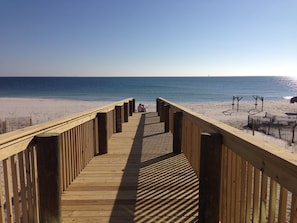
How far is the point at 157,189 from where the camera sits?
3.46m

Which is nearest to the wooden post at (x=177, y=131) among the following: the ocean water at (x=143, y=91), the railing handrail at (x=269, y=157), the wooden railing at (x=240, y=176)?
the wooden railing at (x=240, y=176)

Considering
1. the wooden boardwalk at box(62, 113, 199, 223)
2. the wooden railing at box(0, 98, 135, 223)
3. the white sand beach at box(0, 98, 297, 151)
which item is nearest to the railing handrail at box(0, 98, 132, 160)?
the wooden railing at box(0, 98, 135, 223)

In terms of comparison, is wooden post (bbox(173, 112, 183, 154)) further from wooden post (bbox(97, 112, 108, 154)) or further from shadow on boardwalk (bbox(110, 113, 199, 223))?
wooden post (bbox(97, 112, 108, 154))

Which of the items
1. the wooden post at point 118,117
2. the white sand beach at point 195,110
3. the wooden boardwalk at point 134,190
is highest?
the wooden post at point 118,117

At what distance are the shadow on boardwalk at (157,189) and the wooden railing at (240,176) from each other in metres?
0.44

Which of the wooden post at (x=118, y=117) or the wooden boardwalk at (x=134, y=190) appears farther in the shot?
the wooden post at (x=118, y=117)

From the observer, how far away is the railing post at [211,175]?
2346 millimetres

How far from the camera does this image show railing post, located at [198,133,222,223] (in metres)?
2.35

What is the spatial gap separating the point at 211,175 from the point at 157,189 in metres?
1.27

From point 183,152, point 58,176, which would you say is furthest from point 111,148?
point 58,176

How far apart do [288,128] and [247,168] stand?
16671mm

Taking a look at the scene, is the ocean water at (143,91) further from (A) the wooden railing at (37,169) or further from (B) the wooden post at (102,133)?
(A) the wooden railing at (37,169)

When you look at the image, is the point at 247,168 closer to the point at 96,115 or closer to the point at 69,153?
the point at 69,153

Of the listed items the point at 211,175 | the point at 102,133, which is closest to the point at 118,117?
the point at 102,133
